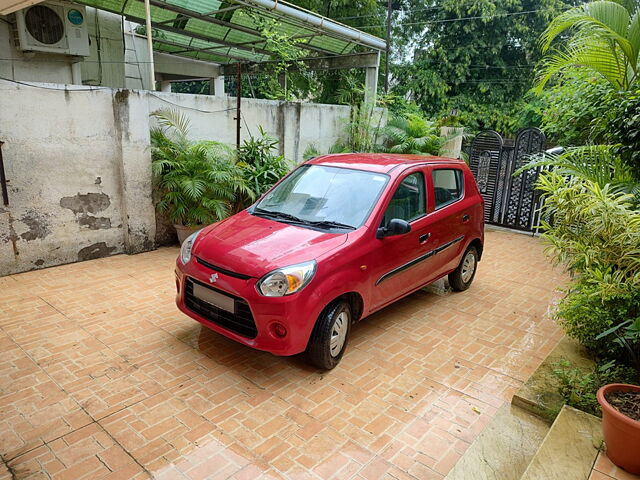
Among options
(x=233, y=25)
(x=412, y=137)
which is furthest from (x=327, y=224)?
(x=233, y=25)

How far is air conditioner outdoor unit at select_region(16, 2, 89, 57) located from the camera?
762cm

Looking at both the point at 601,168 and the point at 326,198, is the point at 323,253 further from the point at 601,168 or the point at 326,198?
the point at 601,168

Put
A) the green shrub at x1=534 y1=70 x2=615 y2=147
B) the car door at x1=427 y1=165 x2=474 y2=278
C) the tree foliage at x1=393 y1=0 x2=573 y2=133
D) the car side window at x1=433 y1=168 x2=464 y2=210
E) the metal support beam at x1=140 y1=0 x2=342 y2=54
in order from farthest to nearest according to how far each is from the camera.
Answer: the tree foliage at x1=393 y1=0 x2=573 y2=133 < the metal support beam at x1=140 y1=0 x2=342 y2=54 < the green shrub at x1=534 y1=70 x2=615 y2=147 < the car side window at x1=433 y1=168 x2=464 y2=210 < the car door at x1=427 y1=165 x2=474 y2=278

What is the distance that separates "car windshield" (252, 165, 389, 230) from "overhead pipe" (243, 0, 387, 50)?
4.50m

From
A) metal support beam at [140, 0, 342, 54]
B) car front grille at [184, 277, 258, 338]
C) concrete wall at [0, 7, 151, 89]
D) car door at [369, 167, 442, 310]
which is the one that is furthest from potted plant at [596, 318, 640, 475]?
metal support beam at [140, 0, 342, 54]

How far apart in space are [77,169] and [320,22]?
18.2ft

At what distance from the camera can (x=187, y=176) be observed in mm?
6410

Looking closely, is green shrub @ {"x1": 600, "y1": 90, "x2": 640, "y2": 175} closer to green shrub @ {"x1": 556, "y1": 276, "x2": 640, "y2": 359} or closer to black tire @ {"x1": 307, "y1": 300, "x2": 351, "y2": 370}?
green shrub @ {"x1": 556, "y1": 276, "x2": 640, "y2": 359}

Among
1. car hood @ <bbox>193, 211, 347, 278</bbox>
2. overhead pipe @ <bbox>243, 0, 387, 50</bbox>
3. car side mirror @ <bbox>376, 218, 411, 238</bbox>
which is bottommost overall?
car hood @ <bbox>193, 211, 347, 278</bbox>

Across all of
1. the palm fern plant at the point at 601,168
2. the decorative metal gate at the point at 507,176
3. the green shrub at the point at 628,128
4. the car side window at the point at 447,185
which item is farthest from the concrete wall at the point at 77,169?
the decorative metal gate at the point at 507,176

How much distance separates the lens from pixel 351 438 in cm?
288

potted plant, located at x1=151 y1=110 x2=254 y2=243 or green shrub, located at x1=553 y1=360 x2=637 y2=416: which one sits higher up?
potted plant, located at x1=151 y1=110 x2=254 y2=243

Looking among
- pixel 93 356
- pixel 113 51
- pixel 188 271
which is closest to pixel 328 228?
pixel 188 271

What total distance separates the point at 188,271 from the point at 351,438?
187 cm
